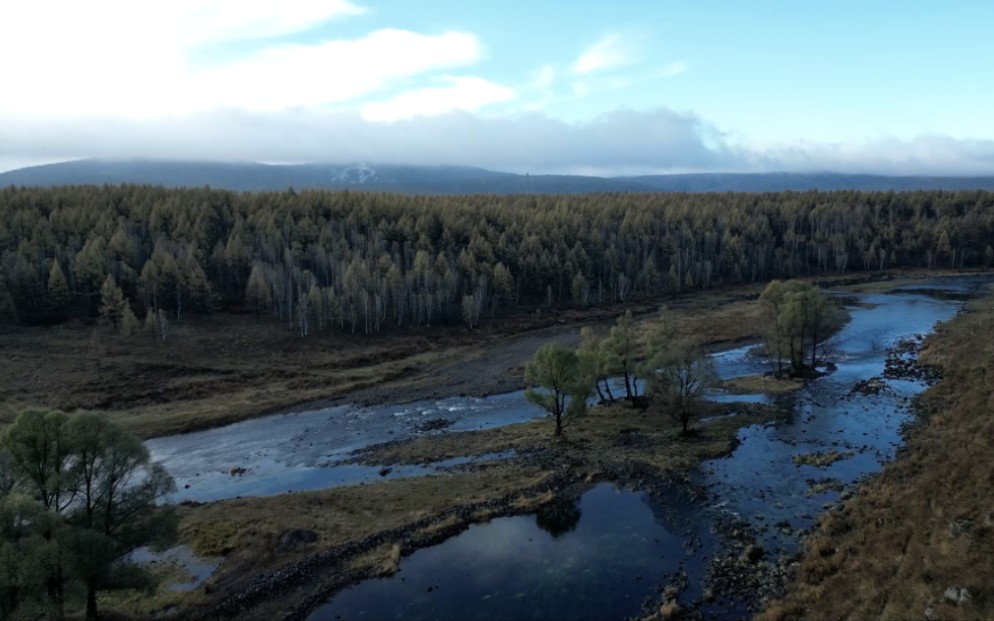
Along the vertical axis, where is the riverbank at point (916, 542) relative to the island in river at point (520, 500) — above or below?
above

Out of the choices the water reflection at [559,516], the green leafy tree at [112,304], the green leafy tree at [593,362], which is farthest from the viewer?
the green leafy tree at [112,304]

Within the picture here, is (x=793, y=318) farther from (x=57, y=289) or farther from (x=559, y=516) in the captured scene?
(x=57, y=289)

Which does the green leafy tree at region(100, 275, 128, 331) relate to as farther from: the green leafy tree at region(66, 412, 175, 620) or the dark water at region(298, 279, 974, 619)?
the dark water at region(298, 279, 974, 619)

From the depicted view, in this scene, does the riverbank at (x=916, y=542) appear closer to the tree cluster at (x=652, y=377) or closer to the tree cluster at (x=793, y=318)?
the tree cluster at (x=652, y=377)

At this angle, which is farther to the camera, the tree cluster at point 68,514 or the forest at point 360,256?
the forest at point 360,256

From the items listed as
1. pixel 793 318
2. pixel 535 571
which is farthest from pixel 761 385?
pixel 535 571

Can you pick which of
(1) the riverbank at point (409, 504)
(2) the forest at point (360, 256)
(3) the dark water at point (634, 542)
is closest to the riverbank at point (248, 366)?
(2) the forest at point (360, 256)

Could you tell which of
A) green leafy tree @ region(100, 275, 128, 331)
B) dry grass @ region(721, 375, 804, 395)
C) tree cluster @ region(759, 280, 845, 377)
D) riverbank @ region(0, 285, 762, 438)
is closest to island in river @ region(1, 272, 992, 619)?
dry grass @ region(721, 375, 804, 395)
